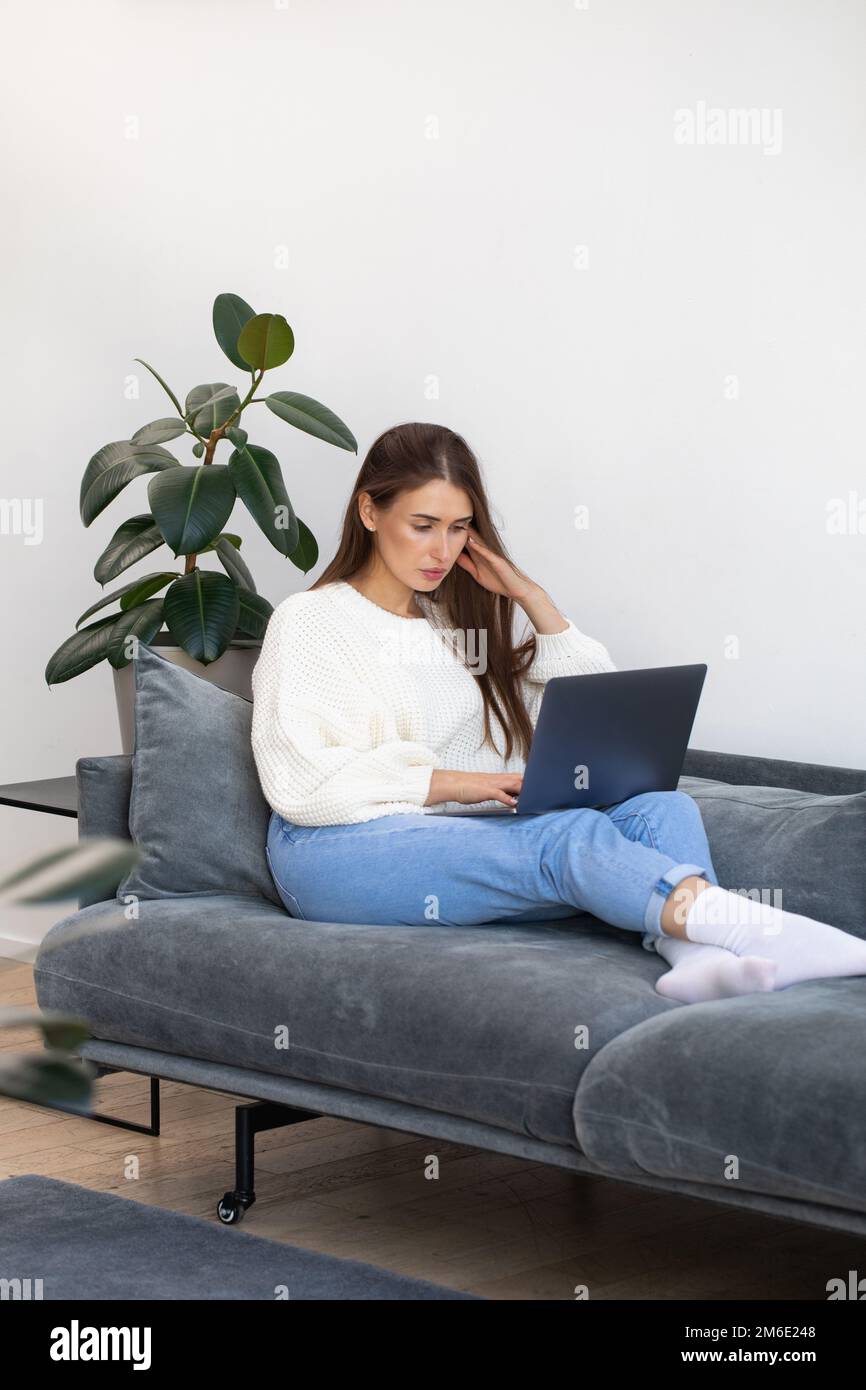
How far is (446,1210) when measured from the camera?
2387 millimetres

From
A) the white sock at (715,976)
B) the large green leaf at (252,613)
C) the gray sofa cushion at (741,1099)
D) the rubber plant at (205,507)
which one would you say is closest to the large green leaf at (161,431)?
the rubber plant at (205,507)

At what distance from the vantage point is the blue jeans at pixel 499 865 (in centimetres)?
218

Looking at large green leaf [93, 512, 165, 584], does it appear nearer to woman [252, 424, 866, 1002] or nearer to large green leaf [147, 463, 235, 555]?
large green leaf [147, 463, 235, 555]

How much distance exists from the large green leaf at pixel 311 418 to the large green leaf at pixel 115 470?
0.77 feet

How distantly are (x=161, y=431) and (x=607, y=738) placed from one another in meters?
1.31

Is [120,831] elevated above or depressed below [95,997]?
above

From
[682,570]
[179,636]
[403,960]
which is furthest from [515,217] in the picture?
[403,960]

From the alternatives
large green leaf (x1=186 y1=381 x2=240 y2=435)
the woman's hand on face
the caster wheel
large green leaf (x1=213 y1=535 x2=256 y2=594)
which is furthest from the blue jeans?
large green leaf (x1=186 y1=381 x2=240 y2=435)

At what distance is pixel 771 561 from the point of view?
2.92 m

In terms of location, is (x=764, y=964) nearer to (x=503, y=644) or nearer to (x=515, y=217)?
(x=503, y=644)

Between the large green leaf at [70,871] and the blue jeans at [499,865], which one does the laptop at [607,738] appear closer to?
the blue jeans at [499,865]

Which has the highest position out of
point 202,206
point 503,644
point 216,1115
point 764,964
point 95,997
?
point 202,206

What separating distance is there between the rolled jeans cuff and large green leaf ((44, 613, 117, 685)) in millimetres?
1474

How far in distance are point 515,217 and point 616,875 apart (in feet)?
5.42
